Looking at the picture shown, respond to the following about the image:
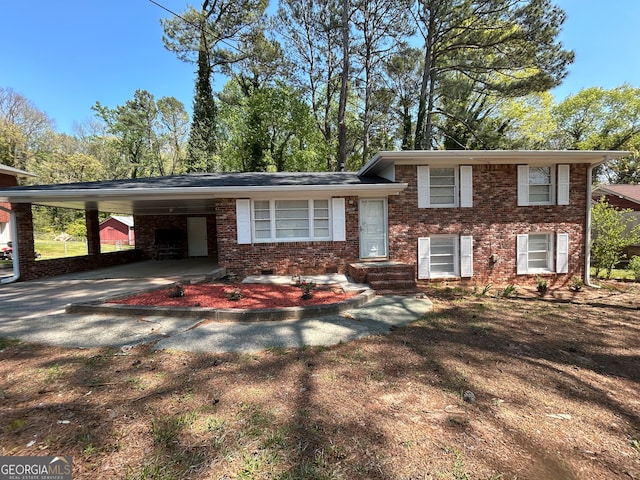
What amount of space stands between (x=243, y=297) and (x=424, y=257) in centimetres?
562

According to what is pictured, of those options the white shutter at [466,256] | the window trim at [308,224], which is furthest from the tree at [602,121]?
the window trim at [308,224]

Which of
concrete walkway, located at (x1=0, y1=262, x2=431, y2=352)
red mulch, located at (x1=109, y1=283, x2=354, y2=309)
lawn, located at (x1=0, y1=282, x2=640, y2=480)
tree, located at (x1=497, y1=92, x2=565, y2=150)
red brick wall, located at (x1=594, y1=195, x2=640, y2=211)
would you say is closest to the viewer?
lawn, located at (x1=0, y1=282, x2=640, y2=480)

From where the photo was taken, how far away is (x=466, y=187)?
29.1 ft

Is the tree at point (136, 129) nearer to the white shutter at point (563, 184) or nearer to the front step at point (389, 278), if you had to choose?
the front step at point (389, 278)

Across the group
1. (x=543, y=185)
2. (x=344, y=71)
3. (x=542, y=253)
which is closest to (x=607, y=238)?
(x=542, y=253)

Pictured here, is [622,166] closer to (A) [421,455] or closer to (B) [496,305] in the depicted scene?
(B) [496,305]

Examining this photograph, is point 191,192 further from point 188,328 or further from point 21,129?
point 21,129

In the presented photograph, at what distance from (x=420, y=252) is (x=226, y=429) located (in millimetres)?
7690

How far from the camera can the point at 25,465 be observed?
1.92 m

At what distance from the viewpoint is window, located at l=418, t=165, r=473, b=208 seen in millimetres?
8797

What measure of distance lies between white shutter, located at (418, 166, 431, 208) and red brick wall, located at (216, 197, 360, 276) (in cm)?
196

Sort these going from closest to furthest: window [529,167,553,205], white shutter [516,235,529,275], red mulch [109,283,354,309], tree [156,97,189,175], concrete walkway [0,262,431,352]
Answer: concrete walkway [0,262,431,352] < red mulch [109,283,354,309] < white shutter [516,235,529,275] < window [529,167,553,205] < tree [156,97,189,175]

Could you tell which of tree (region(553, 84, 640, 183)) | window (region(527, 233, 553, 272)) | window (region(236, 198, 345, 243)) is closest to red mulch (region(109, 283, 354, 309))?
window (region(236, 198, 345, 243))

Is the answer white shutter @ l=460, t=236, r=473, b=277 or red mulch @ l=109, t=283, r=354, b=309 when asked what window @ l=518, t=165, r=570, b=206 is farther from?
red mulch @ l=109, t=283, r=354, b=309
